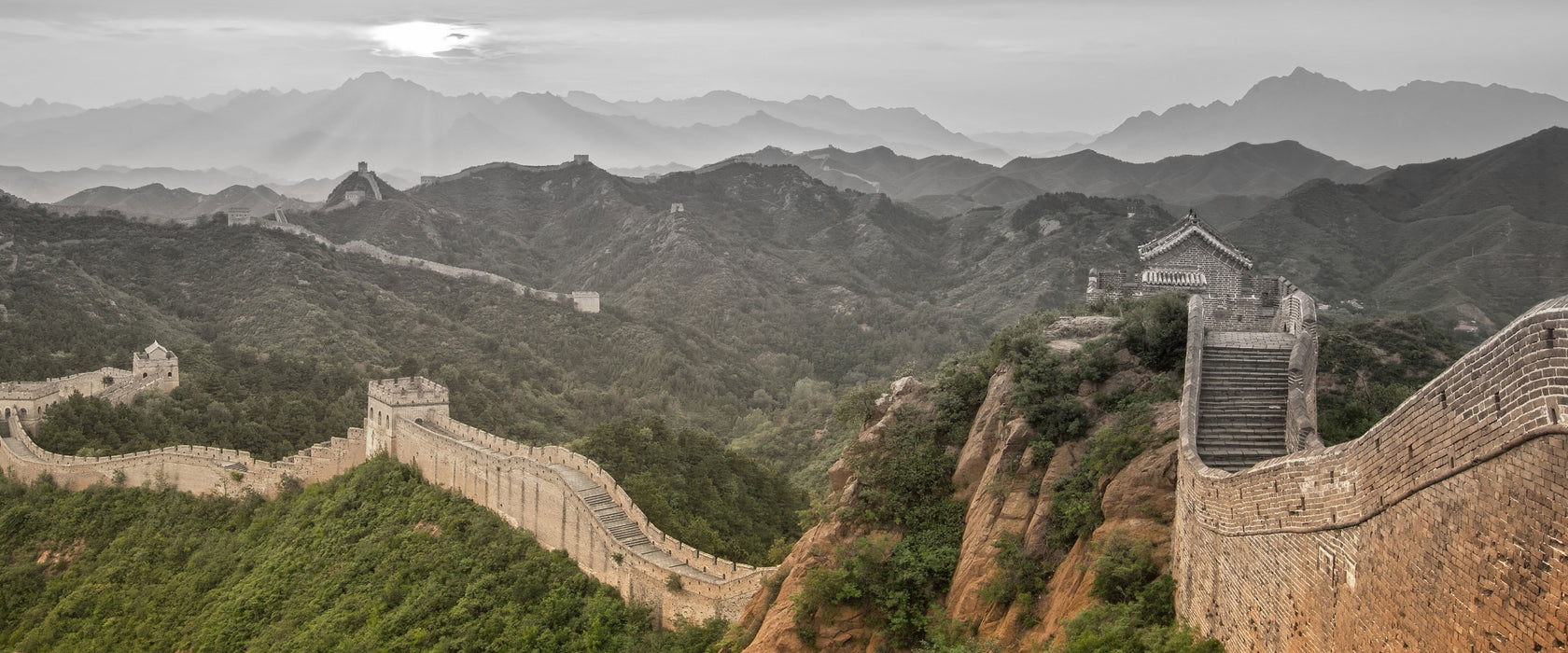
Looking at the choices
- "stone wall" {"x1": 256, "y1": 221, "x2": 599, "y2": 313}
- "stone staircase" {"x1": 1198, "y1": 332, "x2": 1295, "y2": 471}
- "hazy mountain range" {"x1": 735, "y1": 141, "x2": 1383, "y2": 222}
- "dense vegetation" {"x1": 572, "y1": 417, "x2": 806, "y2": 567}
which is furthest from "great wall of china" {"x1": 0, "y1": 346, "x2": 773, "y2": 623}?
"hazy mountain range" {"x1": 735, "y1": 141, "x2": 1383, "y2": 222}

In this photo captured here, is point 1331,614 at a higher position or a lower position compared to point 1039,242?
higher

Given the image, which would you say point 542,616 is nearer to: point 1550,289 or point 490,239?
point 1550,289

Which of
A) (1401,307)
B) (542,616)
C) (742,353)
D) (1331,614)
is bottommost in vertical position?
(742,353)

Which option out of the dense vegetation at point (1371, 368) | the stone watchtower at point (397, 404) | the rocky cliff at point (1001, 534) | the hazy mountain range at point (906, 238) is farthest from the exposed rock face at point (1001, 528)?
the hazy mountain range at point (906, 238)

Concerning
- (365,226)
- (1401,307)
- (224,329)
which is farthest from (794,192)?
(1401,307)

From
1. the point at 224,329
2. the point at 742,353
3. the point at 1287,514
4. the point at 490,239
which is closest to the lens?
the point at 1287,514

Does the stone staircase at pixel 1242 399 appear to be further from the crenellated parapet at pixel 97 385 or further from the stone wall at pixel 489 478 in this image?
the crenellated parapet at pixel 97 385

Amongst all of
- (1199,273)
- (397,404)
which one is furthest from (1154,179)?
→ (1199,273)
